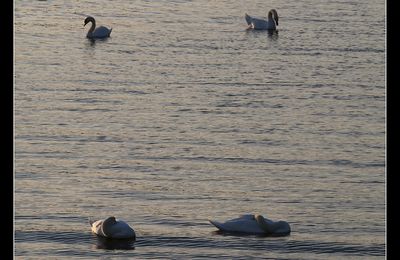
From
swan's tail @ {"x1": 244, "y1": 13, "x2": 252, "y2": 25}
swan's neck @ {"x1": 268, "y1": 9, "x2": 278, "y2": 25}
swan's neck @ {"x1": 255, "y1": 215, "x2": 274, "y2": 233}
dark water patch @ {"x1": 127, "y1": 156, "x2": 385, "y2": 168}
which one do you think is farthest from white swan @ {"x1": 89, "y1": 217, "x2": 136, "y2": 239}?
swan's neck @ {"x1": 268, "y1": 9, "x2": 278, "y2": 25}

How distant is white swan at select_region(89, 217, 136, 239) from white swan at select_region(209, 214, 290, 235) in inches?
39.7

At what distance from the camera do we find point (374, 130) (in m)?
18.3

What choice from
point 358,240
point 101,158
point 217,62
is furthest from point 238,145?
point 217,62

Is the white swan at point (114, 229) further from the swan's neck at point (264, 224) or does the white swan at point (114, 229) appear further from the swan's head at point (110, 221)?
the swan's neck at point (264, 224)

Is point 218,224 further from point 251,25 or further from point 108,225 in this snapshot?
point 251,25

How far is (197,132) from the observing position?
57.8 feet

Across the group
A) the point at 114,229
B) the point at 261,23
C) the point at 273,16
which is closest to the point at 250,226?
the point at 114,229

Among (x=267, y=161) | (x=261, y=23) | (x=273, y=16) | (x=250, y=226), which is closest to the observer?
(x=250, y=226)

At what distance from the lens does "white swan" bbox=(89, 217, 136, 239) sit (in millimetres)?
12398

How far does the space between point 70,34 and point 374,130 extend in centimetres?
1087

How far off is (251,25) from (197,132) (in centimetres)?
1101
